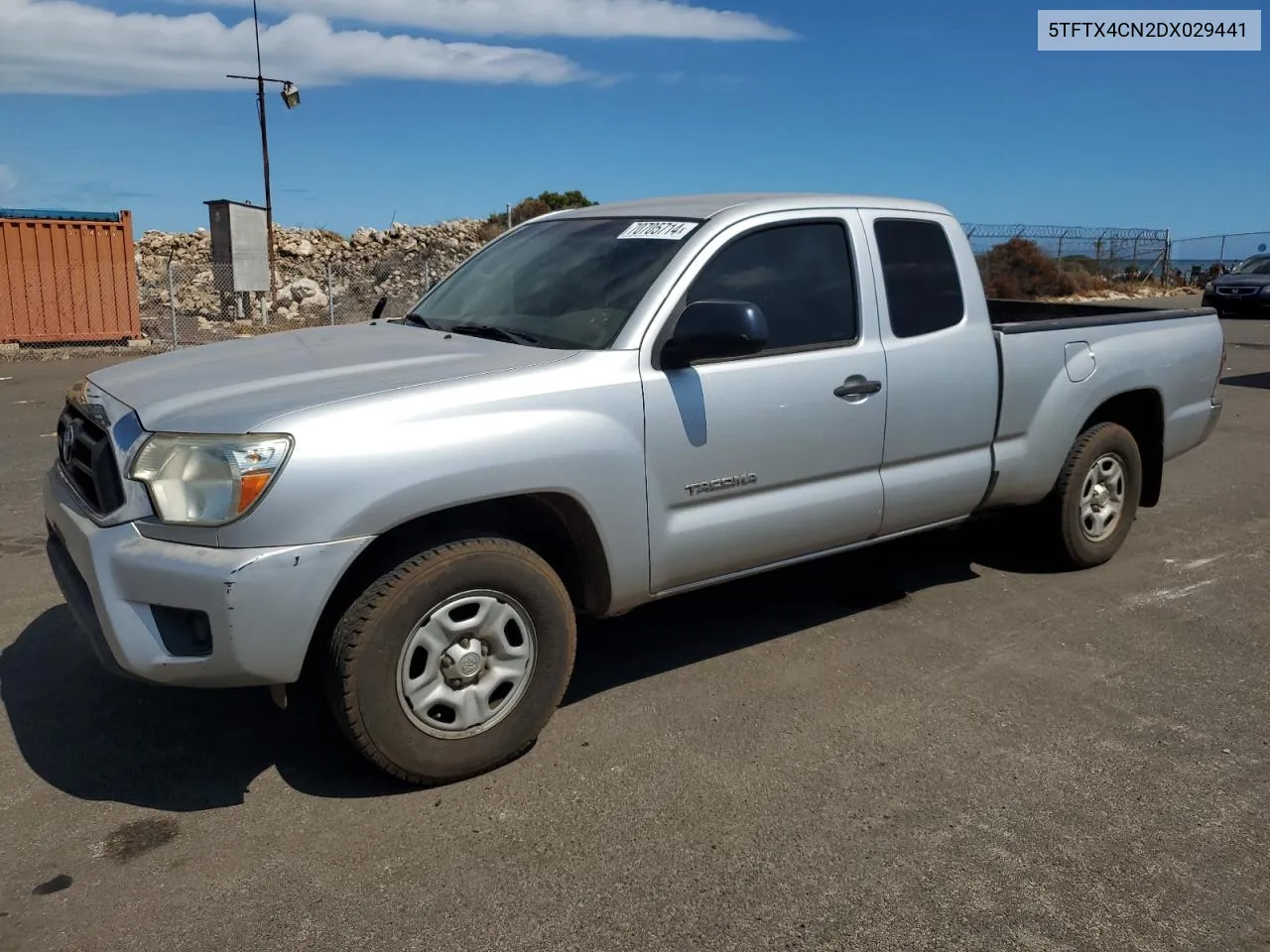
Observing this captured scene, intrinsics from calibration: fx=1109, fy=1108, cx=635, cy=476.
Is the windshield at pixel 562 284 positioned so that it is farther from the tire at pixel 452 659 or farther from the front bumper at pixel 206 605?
the front bumper at pixel 206 605

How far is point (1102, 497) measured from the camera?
5855 millimetres

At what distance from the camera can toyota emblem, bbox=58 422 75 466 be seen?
3889 millimetres

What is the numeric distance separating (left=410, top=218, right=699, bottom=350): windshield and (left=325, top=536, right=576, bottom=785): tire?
945 mm

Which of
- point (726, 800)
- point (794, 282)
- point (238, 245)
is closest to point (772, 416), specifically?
point (794, 282)

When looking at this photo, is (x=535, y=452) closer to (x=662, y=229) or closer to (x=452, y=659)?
(x=452, y=659)

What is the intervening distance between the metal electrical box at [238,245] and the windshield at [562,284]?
17.8m

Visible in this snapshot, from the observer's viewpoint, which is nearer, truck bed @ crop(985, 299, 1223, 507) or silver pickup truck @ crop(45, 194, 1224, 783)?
silver pickup truck @ crop(45, 194, 1224, 783)

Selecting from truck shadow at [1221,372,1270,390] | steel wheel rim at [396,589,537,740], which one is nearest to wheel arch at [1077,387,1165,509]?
steel wheel rim at [396,589,537,740]

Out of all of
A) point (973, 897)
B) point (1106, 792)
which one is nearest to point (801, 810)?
point (973, 897)

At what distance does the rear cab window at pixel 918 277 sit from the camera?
15.6 ft

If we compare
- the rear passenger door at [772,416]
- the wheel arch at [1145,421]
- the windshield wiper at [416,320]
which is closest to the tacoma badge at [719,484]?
the rear passenger door at [772,416]

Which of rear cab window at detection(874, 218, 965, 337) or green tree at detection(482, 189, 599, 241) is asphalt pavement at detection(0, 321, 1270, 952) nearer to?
rear cab window at detection(874, 218, 965, 337)

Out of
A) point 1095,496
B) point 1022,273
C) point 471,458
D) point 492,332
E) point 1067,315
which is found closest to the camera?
point 471,458

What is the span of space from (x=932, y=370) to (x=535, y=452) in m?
2.04
